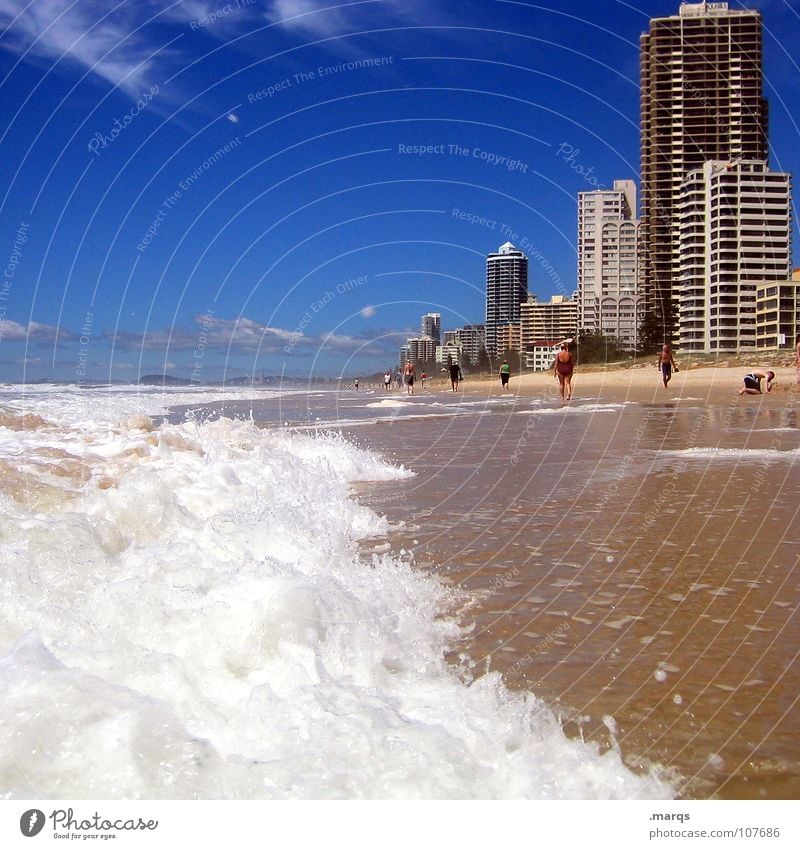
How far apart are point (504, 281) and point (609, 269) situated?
61.6 meters

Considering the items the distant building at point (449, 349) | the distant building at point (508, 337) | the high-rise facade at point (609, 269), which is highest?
the high-rise facade at point (609, 269)

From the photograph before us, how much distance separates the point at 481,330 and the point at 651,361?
2659cm

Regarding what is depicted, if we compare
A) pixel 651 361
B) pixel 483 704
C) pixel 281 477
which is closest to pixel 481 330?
pixel 651 361

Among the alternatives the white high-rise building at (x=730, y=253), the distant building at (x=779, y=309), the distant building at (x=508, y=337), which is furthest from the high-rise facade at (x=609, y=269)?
the distant building at (x=779, y=309)

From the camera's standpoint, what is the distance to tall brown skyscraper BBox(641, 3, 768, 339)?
320 ft

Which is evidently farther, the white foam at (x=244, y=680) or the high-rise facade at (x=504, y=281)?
the high-rise facade at (x=504, y=281)

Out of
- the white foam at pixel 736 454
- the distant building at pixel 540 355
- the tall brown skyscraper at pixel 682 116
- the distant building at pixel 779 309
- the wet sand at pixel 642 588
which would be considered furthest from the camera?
the distant building at pixel 540 355

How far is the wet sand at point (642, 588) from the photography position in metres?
2.73

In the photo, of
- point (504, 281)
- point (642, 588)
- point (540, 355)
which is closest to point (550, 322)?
point (540, 355)

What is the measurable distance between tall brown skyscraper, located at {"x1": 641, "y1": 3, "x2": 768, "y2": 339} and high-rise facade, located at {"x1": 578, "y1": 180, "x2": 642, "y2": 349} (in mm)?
2286

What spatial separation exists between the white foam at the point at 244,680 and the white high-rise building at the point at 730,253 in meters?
93.1

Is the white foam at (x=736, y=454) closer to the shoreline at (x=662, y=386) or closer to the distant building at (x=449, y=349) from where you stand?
the shoreline at (x=662, y=386)

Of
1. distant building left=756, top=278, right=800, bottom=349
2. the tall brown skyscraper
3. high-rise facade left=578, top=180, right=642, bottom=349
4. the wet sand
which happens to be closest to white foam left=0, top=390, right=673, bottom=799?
the wet sand

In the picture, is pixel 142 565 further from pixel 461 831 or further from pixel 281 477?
pixel 281 477
